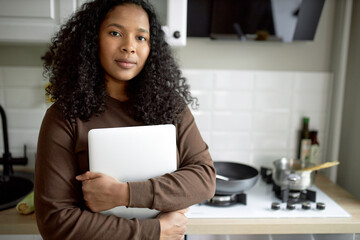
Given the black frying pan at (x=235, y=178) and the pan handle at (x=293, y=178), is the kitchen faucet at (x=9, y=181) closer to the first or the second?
the black frying pan at (x=235, y=178)

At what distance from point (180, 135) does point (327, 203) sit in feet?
2.72

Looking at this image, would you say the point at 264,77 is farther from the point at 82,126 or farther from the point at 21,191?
the point at 21,191

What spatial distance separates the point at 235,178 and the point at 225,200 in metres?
0.22

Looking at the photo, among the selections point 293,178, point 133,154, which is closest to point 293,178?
point 293,178

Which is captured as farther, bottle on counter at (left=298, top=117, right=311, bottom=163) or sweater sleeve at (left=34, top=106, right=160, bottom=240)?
bottle on counter at (left=298, top=117, right=311, bottom=163)

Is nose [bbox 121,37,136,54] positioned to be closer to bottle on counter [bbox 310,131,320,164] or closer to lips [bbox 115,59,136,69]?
lips [bbox 115,59,136,69]

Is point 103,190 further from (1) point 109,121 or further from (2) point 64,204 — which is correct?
(1) point 109,121

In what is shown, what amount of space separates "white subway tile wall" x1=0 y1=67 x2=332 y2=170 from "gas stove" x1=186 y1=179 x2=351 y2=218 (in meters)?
0.41

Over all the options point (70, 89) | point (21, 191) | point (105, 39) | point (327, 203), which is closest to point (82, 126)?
point (70, 89)

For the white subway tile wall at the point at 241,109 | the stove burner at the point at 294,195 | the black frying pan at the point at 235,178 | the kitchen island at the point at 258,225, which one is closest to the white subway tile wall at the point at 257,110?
the white subway tile wall at the point at 241,109

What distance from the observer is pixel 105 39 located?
959mm

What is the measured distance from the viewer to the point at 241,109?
180 centimetres

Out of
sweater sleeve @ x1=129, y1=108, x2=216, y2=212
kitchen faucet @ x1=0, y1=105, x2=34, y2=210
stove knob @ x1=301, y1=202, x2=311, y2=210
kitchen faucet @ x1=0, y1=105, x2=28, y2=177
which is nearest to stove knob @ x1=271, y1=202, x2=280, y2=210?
stove knob @ x1=301, y1=202, x2=311, y2=210

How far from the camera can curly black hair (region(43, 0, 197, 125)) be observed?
967 millimetres
